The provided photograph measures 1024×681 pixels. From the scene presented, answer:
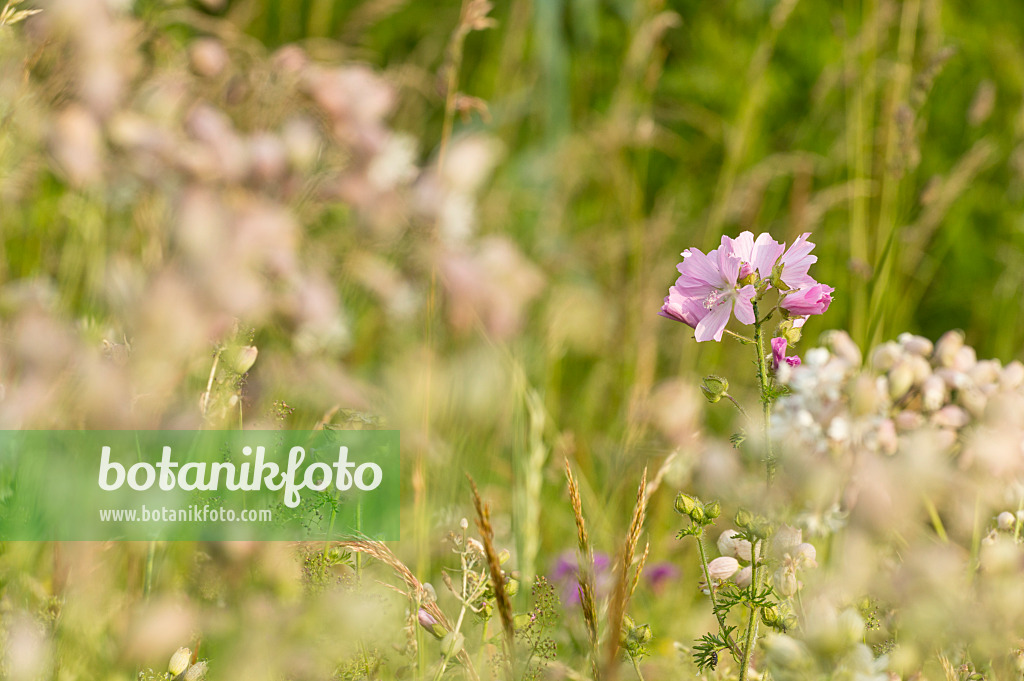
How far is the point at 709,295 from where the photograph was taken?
0.67 meters

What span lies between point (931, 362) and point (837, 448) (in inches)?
9.0

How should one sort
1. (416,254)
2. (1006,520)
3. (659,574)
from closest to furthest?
(1006,520) → (659,574) → (416,254)

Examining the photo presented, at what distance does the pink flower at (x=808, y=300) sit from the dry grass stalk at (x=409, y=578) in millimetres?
357

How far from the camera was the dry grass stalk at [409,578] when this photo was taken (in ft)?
2.19

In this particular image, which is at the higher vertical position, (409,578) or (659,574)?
(659,574)

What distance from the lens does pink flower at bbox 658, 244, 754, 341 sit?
0.64m

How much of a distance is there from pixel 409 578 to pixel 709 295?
12.6 inches

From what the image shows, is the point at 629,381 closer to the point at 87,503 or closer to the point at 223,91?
the point at 223,91

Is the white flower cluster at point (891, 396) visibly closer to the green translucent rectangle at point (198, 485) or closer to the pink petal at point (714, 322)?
the pink petal at point (714, 322)

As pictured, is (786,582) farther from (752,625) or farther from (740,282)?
(740,282)

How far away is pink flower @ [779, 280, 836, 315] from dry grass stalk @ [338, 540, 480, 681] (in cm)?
36

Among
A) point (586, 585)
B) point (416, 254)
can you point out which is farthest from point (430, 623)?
point (416, 254)

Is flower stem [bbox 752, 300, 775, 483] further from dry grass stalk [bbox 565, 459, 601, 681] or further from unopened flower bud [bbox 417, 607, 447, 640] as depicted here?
unopened flower bud [bbox 417, 607, 447, 640]

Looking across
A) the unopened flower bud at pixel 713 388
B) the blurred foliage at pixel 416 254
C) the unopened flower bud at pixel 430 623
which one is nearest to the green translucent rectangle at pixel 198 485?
the blurred foliage at pixel 416 254
